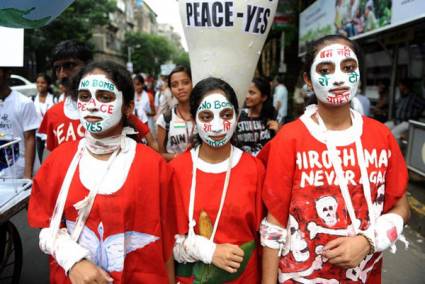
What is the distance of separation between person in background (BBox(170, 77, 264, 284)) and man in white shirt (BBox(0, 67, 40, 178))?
229 centimetres

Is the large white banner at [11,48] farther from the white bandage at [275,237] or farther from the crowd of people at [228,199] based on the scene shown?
the white bandage at [275,237]

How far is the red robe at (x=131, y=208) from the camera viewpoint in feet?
6.04

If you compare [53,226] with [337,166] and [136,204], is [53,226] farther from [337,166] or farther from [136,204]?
[337,166]

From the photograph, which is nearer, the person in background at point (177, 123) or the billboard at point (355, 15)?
the person in background at point (177, 123)

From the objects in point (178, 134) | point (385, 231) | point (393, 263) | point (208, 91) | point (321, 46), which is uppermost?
point (321, 46)

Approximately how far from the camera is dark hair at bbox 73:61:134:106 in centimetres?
203

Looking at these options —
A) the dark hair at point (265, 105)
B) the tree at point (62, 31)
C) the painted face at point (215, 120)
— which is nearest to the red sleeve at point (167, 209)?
the painted face at point (215, 120)

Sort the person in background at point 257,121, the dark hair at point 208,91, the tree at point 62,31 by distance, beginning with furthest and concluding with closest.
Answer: the tree at point 62,31 → the person in background at point 257,121 → the dark hair at point 208,91

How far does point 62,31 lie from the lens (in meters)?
24.8

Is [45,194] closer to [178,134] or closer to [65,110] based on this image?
[65,110]

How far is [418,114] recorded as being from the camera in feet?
26.3

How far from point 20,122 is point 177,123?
151 centimetres

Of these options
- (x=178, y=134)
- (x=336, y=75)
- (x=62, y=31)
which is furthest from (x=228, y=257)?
(x=62, y=31)

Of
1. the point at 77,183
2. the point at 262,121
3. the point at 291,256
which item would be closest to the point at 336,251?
the point at 291,256
